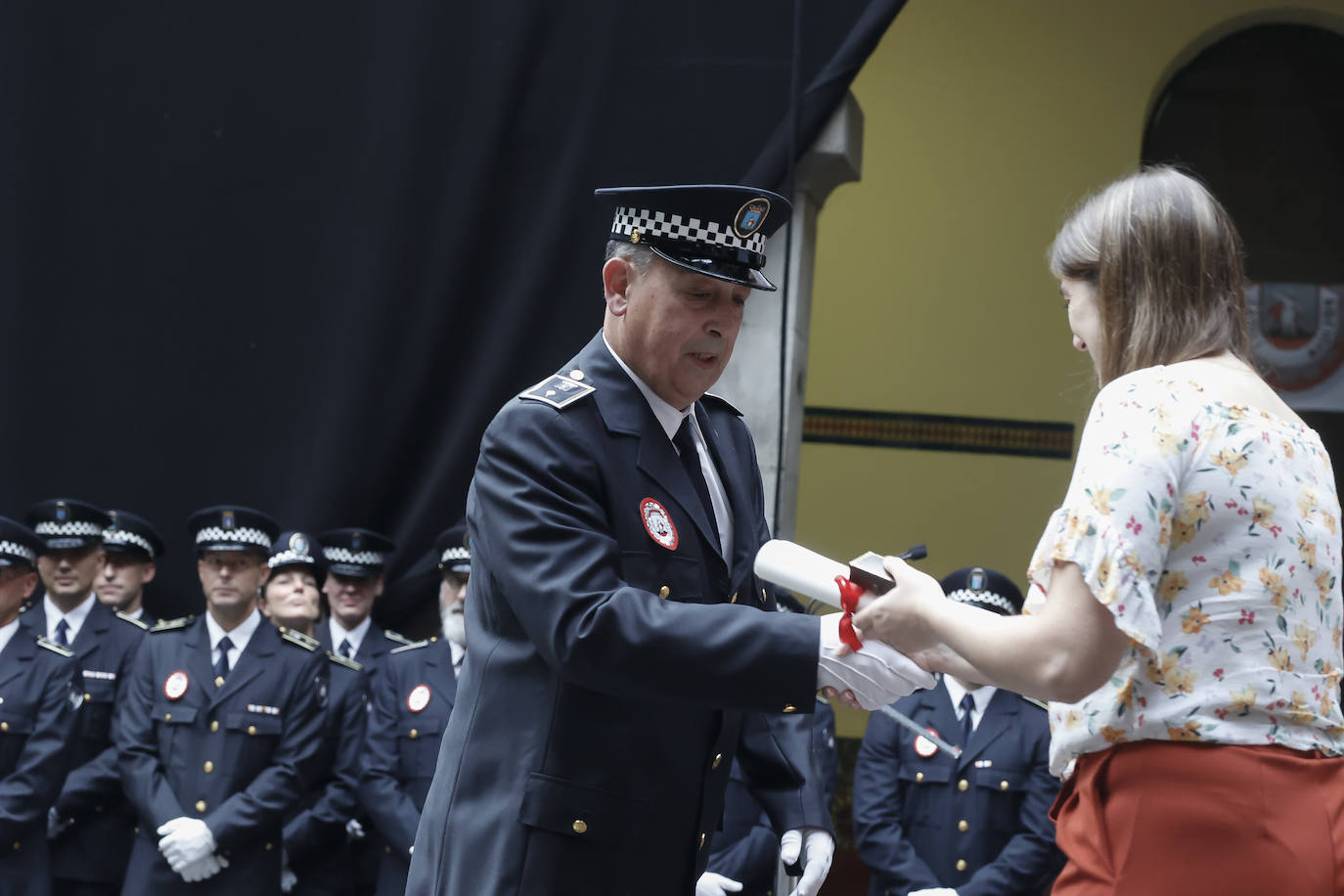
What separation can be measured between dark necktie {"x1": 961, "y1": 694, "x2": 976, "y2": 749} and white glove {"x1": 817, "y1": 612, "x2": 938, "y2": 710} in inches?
123

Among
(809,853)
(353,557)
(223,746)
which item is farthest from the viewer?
(353,557)

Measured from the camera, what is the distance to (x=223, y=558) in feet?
16.8

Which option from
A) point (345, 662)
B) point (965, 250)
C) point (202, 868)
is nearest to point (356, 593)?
point (345, 662)

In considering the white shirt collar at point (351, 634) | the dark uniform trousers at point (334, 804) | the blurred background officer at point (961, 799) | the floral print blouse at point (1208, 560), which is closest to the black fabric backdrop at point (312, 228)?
the white shirt collar at point (351, 634)

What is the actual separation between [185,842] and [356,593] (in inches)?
52.9

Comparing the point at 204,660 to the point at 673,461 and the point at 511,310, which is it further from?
the point at 673,461

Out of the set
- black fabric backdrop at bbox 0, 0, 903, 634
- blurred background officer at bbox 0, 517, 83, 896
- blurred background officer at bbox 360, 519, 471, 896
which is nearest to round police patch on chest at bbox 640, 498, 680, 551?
blurred background officer at bbox 360, 519, 471, 896

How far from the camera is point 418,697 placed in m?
5.25

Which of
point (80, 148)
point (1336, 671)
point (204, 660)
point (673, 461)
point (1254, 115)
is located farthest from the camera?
point (1254, 115)

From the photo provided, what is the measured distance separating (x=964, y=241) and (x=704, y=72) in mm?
2900

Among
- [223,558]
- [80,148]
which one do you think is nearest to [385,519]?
[223,558]

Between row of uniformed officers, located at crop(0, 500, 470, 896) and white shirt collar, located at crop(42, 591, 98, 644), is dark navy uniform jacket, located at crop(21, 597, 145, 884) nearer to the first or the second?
row of uniformed officers, located at crop(0, 500, 470, 896)

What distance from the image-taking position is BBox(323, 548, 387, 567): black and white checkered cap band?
18.2 ft

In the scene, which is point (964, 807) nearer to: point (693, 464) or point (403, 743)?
point (403, 743)
